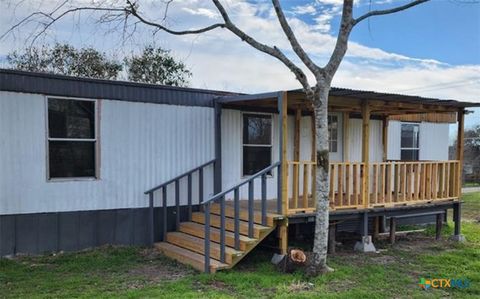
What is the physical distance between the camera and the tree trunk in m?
5.80

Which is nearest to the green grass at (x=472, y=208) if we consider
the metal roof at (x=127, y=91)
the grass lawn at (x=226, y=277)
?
the metal roof at (x=127, y=91)

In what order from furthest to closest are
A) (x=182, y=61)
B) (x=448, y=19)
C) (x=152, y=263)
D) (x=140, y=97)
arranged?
(x=182, y=61) → (x=448, y=19) → (x=140, y=97) → (x=152, y=263)

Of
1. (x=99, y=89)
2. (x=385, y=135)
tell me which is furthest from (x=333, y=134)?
(x=99, y=89)

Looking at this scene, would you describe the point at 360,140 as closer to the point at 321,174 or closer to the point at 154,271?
the point at 321,174

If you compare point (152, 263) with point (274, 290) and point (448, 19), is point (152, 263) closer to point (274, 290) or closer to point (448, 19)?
point (274, 290)

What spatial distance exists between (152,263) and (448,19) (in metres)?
11.2

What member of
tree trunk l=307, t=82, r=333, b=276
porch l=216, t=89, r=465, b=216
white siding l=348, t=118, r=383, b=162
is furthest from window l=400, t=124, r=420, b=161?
tree trunk l=307, t=82, r=333, b=276

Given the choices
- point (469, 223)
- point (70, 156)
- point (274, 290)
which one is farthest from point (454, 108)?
point (70, 156)

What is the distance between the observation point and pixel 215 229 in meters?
7.12

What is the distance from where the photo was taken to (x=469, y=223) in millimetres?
11164

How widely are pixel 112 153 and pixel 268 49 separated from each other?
127 inches

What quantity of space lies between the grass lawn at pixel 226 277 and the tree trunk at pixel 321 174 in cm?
27

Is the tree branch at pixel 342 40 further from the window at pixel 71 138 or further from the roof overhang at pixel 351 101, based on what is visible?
the window at pixel 71 138

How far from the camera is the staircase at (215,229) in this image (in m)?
6.07
